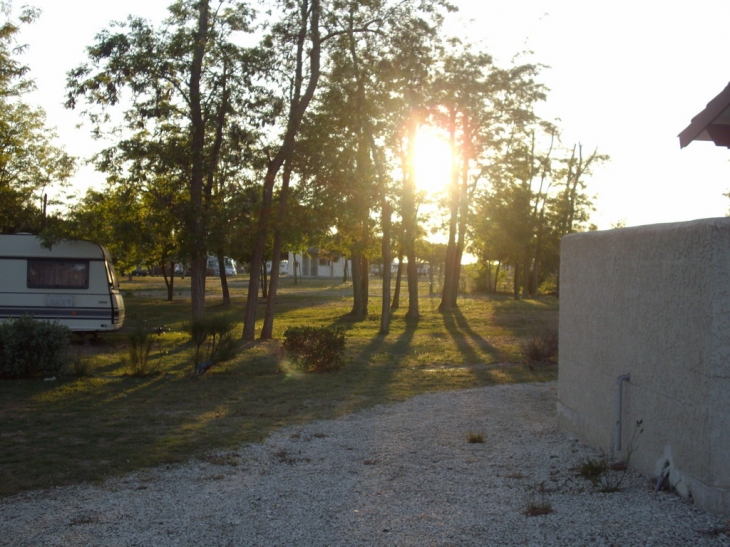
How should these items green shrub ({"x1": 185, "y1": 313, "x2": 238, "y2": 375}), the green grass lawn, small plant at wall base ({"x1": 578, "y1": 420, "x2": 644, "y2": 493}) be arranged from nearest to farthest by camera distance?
small plant at wall base ({"x1": 578, "y1": 420, "x2": 644, "y2": 493})
the green grass lawn
green shrub ({"x1": 185, "y1": 313, "x2": 238, "y2": 375})

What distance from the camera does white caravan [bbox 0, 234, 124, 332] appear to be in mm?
19500

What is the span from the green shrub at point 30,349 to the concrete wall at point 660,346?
8888 millimetres

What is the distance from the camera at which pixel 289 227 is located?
739 inches

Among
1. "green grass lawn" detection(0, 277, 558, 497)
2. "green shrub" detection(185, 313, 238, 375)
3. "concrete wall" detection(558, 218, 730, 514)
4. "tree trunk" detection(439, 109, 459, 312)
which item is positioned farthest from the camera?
"tree trunk" detection(439, 109, 459, 312)

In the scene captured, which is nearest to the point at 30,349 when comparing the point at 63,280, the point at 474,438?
the point at 63,280

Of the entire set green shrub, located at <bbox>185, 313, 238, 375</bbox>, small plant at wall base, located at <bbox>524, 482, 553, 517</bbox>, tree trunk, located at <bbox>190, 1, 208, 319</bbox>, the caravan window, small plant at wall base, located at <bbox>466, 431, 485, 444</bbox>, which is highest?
tree trunk, located at <bbox>190, 1, 208, 319</bbox>

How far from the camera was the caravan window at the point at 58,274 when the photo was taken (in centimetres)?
A: 1959

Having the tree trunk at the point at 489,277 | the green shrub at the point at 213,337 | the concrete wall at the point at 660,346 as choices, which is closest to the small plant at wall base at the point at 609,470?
the concrete wall at the point at 660,346

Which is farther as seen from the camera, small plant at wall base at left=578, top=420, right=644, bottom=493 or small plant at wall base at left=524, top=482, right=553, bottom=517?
small plant at wall base at left=578, top=420, right=644, bottom=493

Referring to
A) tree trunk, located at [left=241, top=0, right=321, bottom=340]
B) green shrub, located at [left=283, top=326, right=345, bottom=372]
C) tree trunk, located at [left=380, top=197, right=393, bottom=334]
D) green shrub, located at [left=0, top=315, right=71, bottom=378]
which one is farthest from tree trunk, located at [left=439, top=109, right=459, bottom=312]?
green shrub, located at [left=0, top=315, right=71, bottom=378]

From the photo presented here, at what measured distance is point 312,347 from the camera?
547 inches

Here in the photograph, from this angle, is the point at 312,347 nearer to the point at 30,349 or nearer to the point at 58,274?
the point at 30,349

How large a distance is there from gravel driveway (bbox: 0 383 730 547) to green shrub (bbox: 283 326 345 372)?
5.54 meters

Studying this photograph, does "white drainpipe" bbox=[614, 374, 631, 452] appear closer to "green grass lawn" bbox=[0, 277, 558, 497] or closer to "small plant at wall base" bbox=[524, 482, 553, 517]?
"small plant at wall base" bbox=[524, 482, 553, 517]
